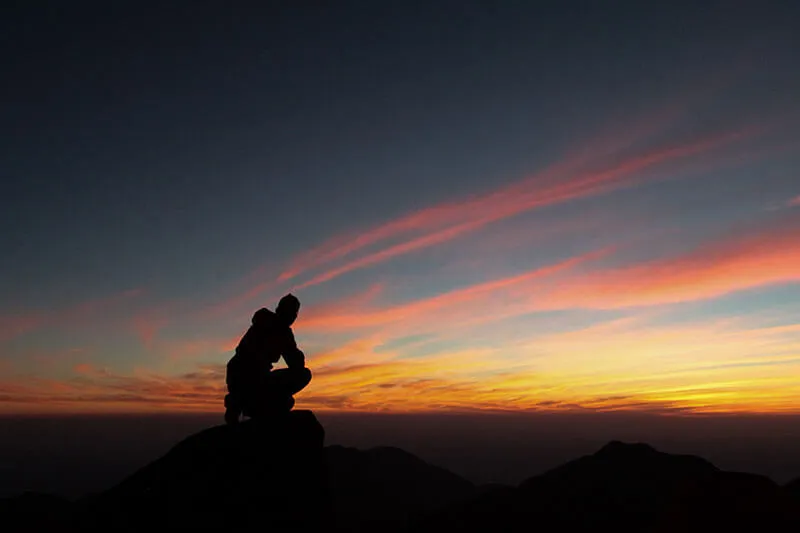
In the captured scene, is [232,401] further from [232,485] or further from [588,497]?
[588,497]

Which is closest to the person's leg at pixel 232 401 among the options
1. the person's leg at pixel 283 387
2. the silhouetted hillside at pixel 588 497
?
the person's leg at pixel 283 387

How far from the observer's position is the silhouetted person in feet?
94.5

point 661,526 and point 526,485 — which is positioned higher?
point 661,526

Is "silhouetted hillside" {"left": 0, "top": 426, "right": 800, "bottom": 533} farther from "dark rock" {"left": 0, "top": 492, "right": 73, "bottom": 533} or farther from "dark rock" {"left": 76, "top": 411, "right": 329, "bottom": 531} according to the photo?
"dark rock" {"left": 0, "top": 492, "right": 73, "bottom": 533}

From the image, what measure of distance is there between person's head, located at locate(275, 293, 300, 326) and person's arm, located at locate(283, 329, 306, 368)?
95cm

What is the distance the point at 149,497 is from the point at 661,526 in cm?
2277

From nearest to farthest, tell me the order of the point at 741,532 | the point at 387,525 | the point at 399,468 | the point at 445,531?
the point at 741,532, the point at 445,531, the point at 387,525, the point at 399,468

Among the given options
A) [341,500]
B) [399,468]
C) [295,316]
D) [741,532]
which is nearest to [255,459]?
[295,316]

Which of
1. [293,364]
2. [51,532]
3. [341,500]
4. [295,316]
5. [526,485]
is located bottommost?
[341,500]

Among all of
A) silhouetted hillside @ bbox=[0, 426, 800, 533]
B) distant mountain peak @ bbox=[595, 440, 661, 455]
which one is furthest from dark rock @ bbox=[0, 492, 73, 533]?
distant mountain peak @ bbox=[595, 440, 661, 455]

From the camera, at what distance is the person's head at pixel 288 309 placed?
3064 centimetres

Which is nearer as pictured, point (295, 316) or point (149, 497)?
point (149, 497)

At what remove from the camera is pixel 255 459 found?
26.9 m

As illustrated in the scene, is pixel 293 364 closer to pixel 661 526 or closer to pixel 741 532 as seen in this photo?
pixel 661 526
